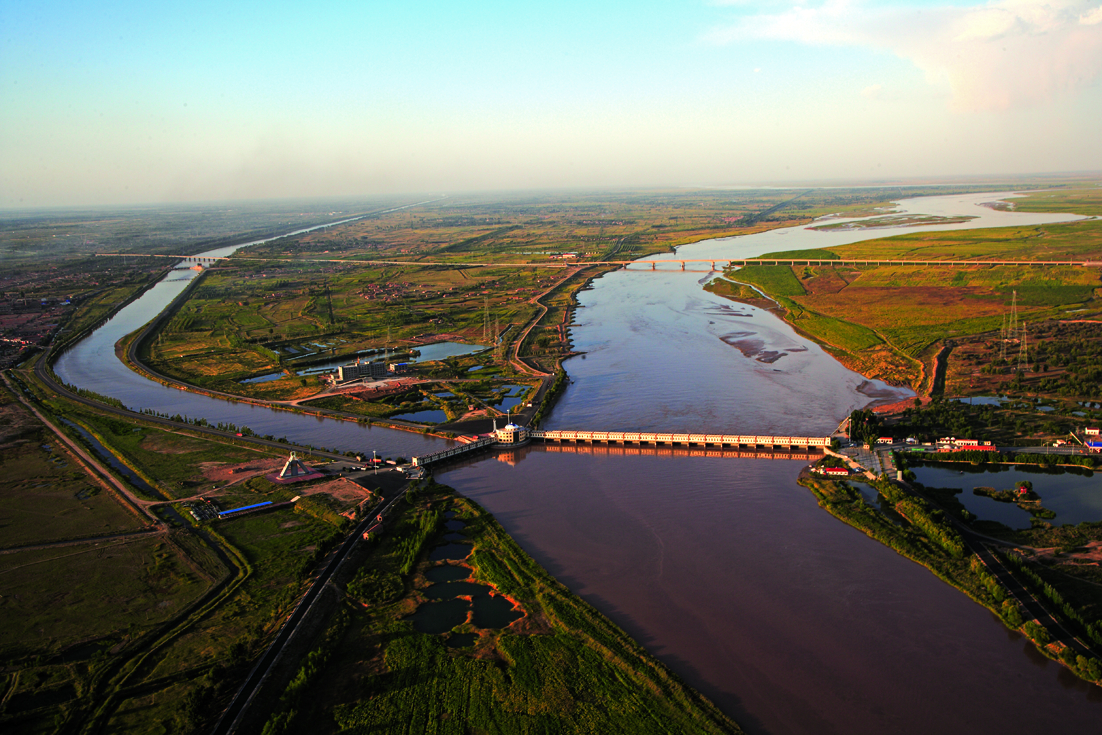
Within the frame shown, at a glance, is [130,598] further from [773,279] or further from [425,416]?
[773,279]

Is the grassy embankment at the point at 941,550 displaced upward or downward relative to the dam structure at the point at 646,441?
upward

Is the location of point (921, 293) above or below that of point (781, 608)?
below

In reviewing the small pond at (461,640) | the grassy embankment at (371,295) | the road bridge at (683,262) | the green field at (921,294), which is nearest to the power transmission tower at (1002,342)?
the green field at (921,294)

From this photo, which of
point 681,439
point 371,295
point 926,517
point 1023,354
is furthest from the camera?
point 371,295

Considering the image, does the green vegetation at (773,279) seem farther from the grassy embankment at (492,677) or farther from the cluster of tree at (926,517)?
the grassy embankment at (492,677)

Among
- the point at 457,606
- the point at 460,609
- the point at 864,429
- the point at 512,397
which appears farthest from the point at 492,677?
the point at 512,397

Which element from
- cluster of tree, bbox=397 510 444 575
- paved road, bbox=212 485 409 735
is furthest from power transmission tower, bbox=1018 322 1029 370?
paved road, bbox=212 485 409 735

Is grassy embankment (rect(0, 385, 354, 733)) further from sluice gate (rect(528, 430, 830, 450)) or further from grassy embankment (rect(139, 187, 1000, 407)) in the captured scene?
grassy embankment (rect(139, 187, 1000, 407))
